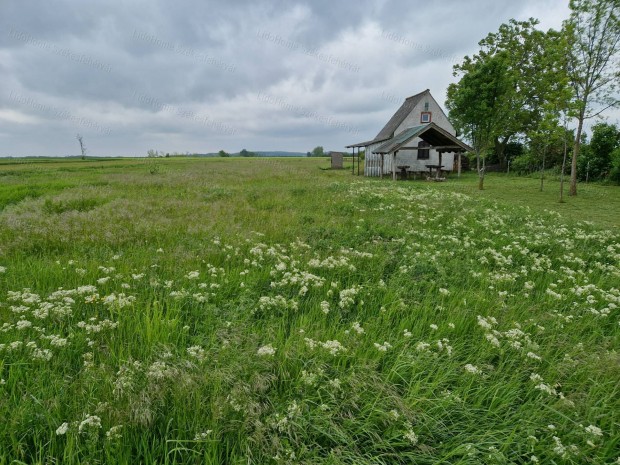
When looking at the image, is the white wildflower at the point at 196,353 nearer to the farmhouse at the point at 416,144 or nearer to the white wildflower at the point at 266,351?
the white wildflower at the point at 266,351

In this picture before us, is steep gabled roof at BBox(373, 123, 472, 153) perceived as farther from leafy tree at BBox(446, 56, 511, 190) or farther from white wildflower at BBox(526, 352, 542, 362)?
white wildflower at BBox(526, 352, 542, 362)

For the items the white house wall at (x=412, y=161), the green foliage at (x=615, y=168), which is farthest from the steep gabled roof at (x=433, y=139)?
the green foliage at (x=615, y=168)

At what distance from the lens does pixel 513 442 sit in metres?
2.38

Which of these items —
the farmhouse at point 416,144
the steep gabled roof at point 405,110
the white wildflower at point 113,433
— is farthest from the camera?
the steep gabled roof at point 405,110

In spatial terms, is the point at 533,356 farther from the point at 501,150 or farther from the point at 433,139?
the point at 501,150

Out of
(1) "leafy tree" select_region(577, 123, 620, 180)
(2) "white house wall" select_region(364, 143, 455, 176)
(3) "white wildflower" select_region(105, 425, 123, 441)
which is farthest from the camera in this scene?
(2) "white house wall" select_region(364, 143, 455, 176)

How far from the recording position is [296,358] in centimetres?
295

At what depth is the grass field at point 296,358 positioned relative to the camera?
7.28 feet

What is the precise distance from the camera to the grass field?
222cm

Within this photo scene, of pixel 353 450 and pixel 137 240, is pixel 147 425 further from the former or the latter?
pixel 137 240

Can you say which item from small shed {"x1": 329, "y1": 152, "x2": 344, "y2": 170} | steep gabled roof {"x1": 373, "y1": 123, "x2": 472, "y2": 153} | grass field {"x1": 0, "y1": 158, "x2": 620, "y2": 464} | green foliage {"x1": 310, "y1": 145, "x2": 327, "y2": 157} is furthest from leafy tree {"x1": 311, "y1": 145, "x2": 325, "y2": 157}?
grass field {"x1": 0, "y1": 158, "x2": 620, "y2": 464}

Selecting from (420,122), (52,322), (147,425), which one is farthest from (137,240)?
(420,122)

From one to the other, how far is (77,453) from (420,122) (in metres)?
39.4

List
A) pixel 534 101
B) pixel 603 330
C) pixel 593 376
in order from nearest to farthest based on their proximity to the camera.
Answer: pixel 593 376, pixel 603 330, pixel 534 101
